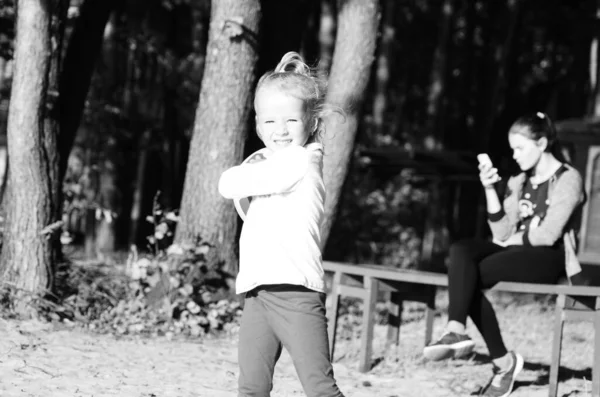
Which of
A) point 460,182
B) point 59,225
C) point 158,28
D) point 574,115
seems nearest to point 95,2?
point 59,225

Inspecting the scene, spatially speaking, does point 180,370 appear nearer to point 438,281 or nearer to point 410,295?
point 438,281

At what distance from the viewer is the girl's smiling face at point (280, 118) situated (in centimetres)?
388

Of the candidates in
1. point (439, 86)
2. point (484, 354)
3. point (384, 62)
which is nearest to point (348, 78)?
point (484, 354)

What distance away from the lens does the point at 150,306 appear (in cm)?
743

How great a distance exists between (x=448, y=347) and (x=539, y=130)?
1551 mm

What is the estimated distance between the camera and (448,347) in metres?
5.54

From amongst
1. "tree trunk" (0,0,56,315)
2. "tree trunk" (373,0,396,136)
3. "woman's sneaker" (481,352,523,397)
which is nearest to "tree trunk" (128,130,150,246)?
"tree trunk" (373,0,396,136)

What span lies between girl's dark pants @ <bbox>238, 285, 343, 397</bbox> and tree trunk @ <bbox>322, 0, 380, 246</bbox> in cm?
388

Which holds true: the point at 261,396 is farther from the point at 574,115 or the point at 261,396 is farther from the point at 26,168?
the point at 574,115

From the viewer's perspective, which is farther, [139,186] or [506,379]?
[139,186]

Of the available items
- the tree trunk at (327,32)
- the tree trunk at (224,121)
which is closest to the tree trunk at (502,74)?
the tree trunk at (327,32)

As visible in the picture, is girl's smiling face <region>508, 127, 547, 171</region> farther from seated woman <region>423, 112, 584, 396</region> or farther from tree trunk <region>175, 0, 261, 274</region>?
tree trunk <region>175, 0, 261, 274</region>

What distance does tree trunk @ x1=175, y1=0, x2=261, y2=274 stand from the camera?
25.0 ft

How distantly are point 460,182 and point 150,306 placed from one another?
11.9 metres
